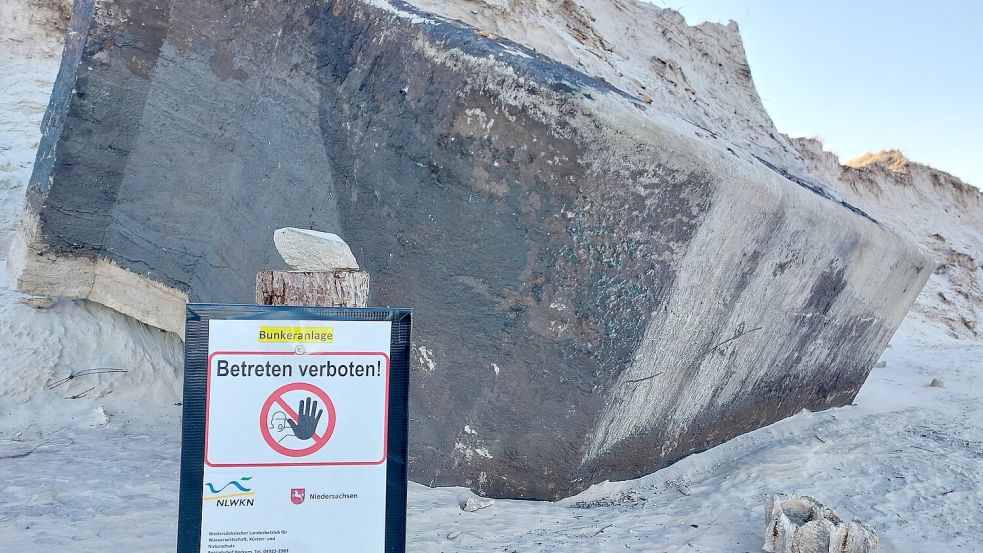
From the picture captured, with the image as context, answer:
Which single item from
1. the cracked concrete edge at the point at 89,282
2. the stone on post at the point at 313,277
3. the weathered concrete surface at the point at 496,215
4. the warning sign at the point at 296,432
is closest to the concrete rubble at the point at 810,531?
the weathered concrete surface at the point at 496,215

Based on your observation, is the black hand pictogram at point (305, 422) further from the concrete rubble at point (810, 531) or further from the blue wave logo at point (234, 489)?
the concrete rubble at point (810, 531)

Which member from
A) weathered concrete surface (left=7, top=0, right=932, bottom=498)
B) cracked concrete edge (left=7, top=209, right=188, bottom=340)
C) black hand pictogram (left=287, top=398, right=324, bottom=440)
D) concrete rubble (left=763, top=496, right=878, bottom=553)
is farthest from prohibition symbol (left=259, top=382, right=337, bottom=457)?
cracked concrete edge (left=7, top=209, right=188, bottom=340)

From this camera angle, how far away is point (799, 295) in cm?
344

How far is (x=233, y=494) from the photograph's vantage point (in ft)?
5.00

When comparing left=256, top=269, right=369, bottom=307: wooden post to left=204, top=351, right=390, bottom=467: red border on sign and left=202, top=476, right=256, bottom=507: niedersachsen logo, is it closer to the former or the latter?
left=204, top=351, right=390, bottom=467: red border on sign

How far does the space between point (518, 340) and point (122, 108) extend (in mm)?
2671

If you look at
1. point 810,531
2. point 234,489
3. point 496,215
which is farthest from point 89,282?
point 810,531

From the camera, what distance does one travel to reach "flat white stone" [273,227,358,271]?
72.1 inches

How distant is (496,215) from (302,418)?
53.5 inches

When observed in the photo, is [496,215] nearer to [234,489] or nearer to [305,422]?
[305,422]

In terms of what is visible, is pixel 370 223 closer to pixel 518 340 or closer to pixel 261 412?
pixel 518 340

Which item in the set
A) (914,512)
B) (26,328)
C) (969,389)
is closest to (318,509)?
(914,512)

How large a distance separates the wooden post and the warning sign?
158 mm

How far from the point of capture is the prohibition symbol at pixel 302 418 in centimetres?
156
